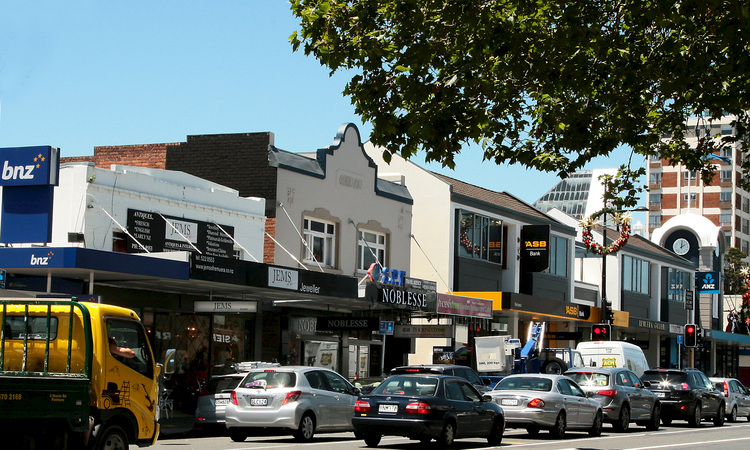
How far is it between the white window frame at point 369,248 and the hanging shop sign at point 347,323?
4170mm

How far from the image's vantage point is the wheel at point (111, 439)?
40.7 ft

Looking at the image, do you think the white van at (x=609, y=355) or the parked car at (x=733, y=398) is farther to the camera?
the white van at (x=609, y=355)

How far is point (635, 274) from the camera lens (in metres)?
57.1

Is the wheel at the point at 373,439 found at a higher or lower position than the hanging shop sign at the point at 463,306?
lower

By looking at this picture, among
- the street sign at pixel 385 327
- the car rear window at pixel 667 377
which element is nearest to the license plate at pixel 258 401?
the street sign at pixel 385 327

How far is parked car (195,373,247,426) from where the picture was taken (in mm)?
20312

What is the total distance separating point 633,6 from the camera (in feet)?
41.6

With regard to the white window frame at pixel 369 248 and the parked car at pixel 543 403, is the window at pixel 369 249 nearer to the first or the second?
the white window frame at pixel 369 248

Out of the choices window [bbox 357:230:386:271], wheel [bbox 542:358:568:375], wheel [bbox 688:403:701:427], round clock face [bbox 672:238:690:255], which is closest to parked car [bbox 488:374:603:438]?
wheel [bbox 688:403:701:427]

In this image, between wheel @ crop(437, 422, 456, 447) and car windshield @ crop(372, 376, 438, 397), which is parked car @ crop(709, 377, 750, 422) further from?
car windshield @ crop(372, 376, 438, 397)

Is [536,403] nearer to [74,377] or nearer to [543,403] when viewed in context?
[543,403]

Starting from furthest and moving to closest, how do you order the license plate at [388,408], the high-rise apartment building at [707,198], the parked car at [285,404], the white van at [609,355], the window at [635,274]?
the high-rise apartment building at [707,198]
the window at [635,274]
the white van at [609,355]
the parked car at [285,404]
the license plate at [388,408]

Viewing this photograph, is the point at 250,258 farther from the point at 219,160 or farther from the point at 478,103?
the point at 478,103

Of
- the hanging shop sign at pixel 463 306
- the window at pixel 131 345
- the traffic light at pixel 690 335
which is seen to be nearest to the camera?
the window at pixel 131 345
